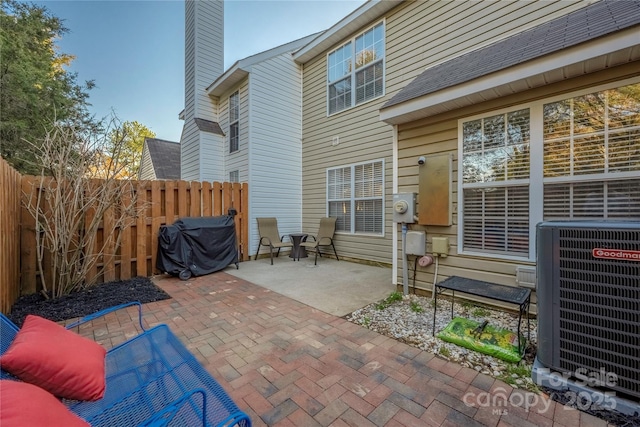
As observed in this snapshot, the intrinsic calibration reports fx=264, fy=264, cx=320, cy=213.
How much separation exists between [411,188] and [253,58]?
564 cm

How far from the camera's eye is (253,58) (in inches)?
273

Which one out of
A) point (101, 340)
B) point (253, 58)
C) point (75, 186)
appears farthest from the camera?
point (253, 58)

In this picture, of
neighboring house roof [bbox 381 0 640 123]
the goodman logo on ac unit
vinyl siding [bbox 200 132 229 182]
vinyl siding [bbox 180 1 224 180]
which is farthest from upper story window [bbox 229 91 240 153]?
the goodman logo on ac unit

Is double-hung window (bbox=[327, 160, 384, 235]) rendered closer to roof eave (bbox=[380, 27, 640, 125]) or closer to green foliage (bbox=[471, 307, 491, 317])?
roof eave (bbox=[380, 27, 640, 125])

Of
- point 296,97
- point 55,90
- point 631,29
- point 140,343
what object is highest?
point 55,90

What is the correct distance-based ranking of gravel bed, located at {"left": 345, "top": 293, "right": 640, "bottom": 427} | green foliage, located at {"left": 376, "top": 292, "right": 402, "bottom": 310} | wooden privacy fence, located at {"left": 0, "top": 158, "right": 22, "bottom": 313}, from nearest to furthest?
gravel bed, located at {"left": 345, "top": 293, "right": 640, "bottom": 427}, wooden privacy fence, located at {"left": 0, "top": 158, "right": 22, "bottom": 313}, green foliage, located at {"left": 376, "top": 292, "right": 402, "bottom": 310}

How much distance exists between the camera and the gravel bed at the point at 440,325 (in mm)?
2130

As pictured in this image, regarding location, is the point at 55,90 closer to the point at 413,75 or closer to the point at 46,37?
the point at 46,37

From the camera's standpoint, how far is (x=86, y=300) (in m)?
3.64

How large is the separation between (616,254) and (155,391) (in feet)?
9.57

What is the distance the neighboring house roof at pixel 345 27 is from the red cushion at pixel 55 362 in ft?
23.6

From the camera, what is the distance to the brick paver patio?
1.67 metres

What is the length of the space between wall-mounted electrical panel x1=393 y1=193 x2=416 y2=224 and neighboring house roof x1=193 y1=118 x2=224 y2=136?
6495 millimetres

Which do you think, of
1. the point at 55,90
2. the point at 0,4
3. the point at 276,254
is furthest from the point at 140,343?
the point at 0,4
